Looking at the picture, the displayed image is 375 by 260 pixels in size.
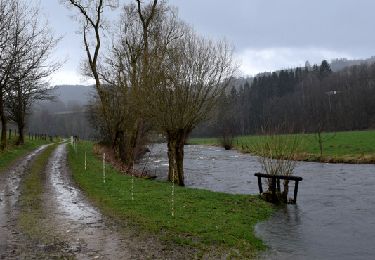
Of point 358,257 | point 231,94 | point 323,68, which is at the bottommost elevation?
point 358,257

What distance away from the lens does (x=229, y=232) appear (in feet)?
39.1

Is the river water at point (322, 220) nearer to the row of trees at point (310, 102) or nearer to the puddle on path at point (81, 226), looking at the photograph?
the puddle on path at point (81, 226)

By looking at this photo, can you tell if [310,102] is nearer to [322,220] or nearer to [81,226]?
[322,220]

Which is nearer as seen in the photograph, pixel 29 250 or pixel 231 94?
pixel 29 250

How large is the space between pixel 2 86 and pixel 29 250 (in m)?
23.0

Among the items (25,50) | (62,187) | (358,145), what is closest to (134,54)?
(25,50)

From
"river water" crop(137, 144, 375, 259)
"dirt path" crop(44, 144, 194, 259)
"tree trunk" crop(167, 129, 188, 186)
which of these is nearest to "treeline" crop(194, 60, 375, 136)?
"river water" crop(137, 144, 375, 259)

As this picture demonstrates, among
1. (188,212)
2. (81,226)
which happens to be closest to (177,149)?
(188,212)

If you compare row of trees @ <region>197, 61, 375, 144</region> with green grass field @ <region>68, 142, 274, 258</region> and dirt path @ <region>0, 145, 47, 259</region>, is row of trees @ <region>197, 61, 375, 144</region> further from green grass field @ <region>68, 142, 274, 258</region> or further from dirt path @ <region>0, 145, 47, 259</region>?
green grass field @ <region>68, 142, 274, 258</region>

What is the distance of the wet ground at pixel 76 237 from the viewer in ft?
29.9

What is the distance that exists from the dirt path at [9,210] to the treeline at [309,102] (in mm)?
62798

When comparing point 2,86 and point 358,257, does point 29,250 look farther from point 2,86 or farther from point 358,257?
point 2,86

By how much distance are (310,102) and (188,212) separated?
118 metres

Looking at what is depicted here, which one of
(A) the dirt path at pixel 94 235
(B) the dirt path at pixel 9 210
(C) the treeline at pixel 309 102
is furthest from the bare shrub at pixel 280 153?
(C) the treeline at pixel 309 102
